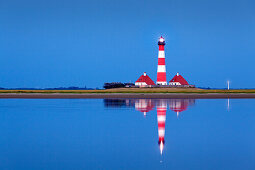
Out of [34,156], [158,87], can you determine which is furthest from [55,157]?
[158,87]

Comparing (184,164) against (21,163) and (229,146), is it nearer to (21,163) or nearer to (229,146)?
(229,146)

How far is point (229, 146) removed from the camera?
1318cm

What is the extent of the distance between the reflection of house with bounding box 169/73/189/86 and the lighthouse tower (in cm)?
568

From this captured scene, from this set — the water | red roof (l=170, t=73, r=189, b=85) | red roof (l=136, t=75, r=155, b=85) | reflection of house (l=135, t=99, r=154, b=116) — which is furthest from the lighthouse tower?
the water

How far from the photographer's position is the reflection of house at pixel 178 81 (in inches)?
3224

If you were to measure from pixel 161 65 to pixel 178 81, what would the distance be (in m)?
9.48

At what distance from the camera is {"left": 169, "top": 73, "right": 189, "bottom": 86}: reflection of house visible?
81887 mm

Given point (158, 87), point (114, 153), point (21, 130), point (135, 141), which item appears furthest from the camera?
point (158, 87)

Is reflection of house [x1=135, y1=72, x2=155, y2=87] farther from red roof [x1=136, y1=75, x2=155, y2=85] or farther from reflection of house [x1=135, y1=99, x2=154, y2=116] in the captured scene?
reflection of house [x1=135, y1=99, x2=154, y2=116]

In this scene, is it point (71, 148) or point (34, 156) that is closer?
point (34, 156)

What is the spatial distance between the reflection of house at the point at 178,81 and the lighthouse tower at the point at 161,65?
568 cm

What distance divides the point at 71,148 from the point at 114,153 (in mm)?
1781

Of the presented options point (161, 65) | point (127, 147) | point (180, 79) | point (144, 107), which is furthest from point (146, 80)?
point (127, 147)

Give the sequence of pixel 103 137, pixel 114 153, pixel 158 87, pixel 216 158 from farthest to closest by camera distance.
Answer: pixel 158 87
pixel 103 137
pixel 114 153
pixel 216 158
